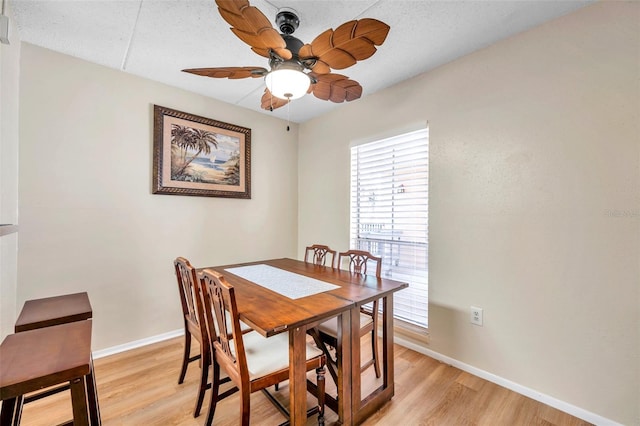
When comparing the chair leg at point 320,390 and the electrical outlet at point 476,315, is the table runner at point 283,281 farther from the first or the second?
the electrical outlet at point 476,315

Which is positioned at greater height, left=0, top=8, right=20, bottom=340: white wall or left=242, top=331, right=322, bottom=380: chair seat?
left=0, top=8, right=20, bottom=340: white wall

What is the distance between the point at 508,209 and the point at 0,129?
321cm

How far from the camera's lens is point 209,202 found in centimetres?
297

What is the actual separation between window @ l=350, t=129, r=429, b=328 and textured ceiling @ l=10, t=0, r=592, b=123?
0.70 meters

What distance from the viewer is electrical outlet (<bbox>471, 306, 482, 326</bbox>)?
2080 millimetres

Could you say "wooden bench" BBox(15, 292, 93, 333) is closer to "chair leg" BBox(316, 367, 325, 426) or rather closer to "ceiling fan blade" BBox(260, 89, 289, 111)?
"chair leg" BBox(316, 367, 325, 426)

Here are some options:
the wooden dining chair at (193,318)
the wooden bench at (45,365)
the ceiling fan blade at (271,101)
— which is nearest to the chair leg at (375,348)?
the wooden dining chair at (193,318)

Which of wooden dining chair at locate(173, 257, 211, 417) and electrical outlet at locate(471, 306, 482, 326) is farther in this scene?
electrical outlet at locate(471, 306, 482, 326)

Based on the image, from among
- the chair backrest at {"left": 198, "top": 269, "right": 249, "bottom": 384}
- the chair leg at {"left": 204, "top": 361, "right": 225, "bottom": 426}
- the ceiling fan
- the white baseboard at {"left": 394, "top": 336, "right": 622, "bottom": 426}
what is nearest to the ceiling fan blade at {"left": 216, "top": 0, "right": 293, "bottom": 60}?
the ceiling fan

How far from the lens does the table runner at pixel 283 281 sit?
1736mm

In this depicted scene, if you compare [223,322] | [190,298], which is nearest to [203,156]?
[190,298]

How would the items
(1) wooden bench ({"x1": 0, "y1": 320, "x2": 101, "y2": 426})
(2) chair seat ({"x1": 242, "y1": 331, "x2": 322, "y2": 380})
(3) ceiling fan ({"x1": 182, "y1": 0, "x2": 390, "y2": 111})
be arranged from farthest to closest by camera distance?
(2) chair seat ({"x1": 242, "y1": 331, "x2": 322, "y2": 380}), (3) ceiling fan ({"x1": 182, "y1": 0, "x2": 390, "y2": 111}), (1) wooden bench ({"x1": 0, "y1": 320, "x2": 101, "y2": 426})

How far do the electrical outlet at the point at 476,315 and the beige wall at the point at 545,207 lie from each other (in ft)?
0.14

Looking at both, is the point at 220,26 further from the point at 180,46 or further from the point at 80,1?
the point at 80,1
